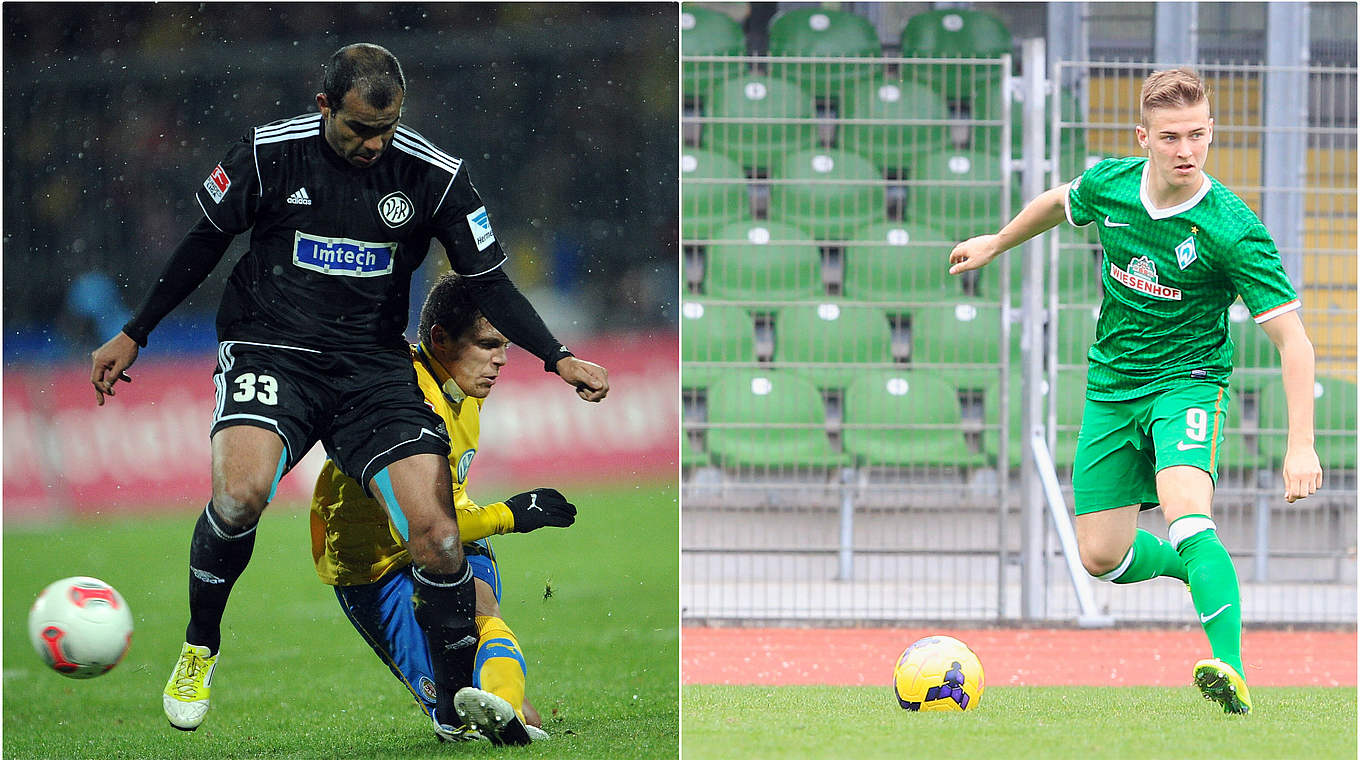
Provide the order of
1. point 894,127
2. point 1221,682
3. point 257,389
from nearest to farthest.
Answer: point 257,389, point 1221,682, point 894,127

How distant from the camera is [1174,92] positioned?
12.3ft

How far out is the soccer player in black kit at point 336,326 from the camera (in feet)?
11.7

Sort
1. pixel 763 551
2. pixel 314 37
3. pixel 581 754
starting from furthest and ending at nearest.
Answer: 1. pixel 763 551
2. pixel 314 37
3. pixel 581 754

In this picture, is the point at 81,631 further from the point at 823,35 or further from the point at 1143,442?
the point at 823,35

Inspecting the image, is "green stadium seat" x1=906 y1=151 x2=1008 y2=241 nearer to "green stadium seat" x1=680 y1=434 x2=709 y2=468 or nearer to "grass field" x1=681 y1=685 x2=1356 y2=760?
"green stadium seat" x1=680 y1=434 x2=709 y2=468

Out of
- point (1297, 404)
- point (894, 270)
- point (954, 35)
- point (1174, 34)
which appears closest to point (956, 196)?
point (894, 270)

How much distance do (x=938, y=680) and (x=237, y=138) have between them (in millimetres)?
2416

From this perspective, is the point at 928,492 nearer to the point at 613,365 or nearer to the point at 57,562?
the point at 613,365

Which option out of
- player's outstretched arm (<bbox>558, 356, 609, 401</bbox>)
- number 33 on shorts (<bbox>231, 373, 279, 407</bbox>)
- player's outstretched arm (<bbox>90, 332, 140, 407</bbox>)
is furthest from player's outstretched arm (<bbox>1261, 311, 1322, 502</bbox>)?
player's outstretched arm (<bbox>90, 332, 140, 407</bbox>)

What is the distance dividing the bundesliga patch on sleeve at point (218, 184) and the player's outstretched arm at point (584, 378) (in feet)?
2.97

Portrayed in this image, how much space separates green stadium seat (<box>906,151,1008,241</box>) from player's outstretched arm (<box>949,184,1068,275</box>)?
148 inches

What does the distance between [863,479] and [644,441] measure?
409cm

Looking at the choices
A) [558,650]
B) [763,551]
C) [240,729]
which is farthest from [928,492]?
[240,729]

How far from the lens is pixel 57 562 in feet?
13.0
